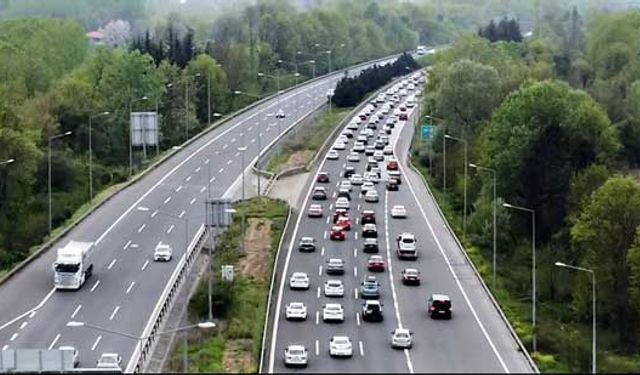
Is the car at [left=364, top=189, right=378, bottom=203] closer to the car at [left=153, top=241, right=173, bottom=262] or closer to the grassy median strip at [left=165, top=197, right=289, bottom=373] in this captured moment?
the grassy median strip at [left=165, top=197, right=289, bottom=373]

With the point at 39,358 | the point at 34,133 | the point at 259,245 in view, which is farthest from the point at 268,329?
the point at 34,133

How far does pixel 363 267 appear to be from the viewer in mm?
75812

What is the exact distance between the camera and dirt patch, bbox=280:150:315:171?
111250mm

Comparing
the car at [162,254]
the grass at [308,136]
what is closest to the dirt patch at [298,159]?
the grass at [308,136]

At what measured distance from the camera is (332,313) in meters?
62.9

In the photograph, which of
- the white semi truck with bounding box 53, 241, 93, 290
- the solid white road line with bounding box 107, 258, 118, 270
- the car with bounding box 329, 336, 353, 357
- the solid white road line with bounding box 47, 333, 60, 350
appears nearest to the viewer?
the car with bounding box 329, 336, 353, 357

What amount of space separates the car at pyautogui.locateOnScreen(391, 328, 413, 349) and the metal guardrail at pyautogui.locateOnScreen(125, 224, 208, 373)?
9.54 m

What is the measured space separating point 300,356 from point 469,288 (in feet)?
62.3

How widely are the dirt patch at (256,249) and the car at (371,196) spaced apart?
1228 cm

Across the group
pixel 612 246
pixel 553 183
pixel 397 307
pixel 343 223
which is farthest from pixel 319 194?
pixel 397 307

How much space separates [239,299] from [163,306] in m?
3.79

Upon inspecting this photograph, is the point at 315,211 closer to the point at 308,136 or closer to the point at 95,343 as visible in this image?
the point at 95,343

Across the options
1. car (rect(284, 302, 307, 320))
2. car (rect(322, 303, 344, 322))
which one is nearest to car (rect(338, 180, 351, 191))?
car (rect(284, 302, 307, 320))

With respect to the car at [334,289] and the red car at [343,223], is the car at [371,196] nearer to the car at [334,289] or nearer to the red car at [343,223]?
the red car at [343,223]
